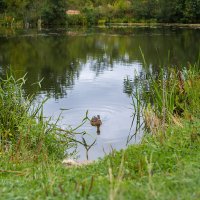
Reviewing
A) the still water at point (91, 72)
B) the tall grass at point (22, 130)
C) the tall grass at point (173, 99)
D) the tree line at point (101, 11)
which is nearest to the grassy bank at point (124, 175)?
the tall grass at point (22, 130)

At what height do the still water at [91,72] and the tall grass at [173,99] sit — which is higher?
the tall grass at [173,99]

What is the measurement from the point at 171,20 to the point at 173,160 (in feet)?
166

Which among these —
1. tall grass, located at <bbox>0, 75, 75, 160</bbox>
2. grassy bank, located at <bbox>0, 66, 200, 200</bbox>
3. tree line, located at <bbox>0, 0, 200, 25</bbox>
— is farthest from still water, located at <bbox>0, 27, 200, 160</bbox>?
tree line, located at <bbox>0, 0, 200, 25</bbox>

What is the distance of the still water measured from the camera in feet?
30.1

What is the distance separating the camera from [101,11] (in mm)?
56312

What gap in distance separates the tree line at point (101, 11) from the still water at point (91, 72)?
1868 centimetres

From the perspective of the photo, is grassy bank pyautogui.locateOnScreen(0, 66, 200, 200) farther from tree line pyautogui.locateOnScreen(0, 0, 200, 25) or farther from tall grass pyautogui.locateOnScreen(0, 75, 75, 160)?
tree line pyautogui.locateOnScreen(0, 0, 200, 25)

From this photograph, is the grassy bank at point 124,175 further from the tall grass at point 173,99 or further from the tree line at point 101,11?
the tree line at point 101,11

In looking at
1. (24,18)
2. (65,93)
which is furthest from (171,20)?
(65,93)

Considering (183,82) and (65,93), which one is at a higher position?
(183,82)

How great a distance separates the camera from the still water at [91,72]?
30.1 ft

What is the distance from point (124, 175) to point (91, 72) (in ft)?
42.5

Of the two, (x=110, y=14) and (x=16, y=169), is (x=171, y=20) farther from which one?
(x=16, y=169)

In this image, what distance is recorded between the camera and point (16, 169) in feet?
16.0
